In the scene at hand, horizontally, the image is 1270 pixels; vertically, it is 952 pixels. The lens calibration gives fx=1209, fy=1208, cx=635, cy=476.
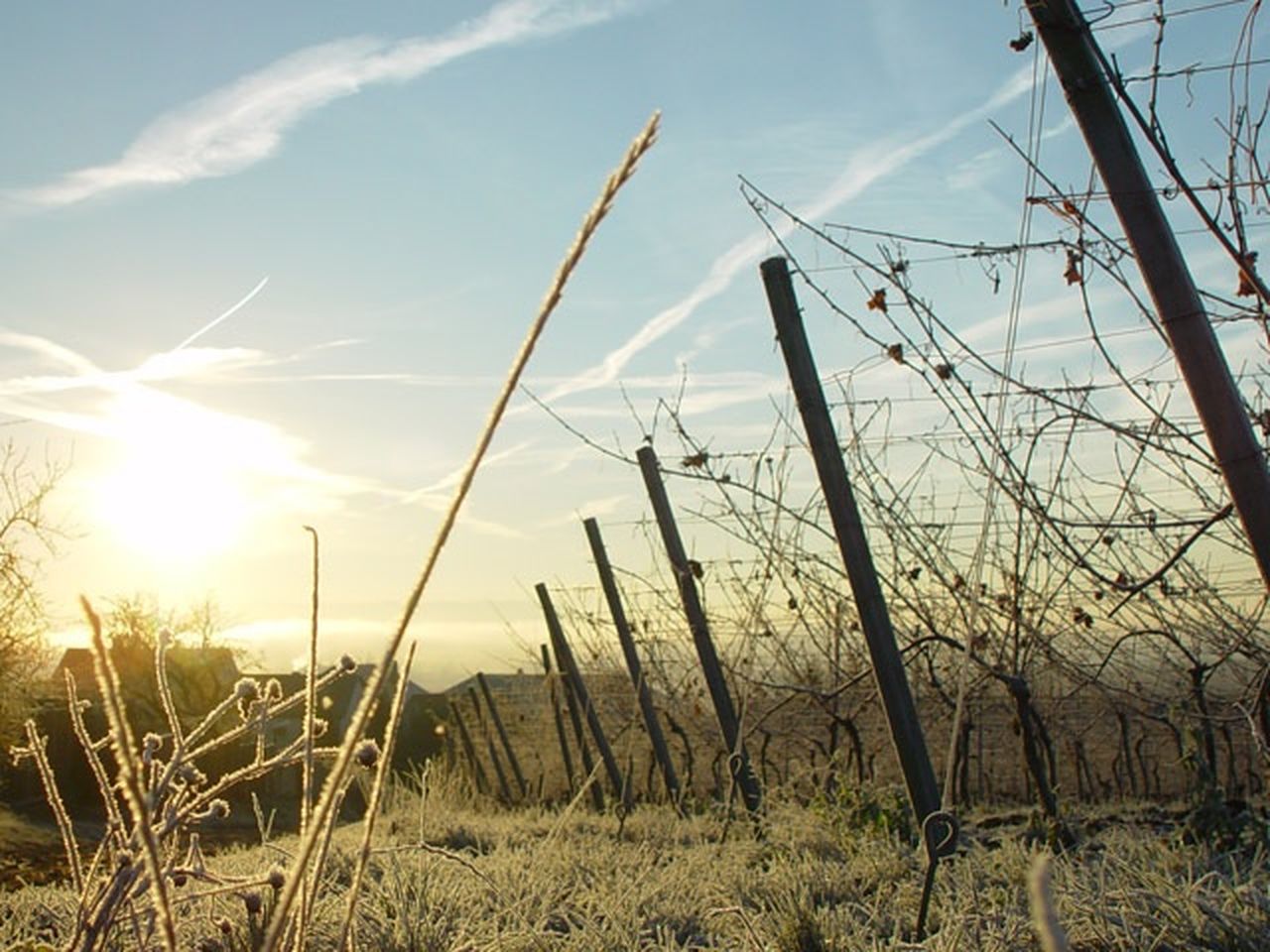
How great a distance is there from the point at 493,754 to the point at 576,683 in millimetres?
2641

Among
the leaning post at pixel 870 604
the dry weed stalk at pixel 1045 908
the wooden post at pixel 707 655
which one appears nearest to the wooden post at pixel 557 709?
the wooden post at pixel 707 655

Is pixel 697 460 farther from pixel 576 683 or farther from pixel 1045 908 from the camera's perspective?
pixel 1045 908

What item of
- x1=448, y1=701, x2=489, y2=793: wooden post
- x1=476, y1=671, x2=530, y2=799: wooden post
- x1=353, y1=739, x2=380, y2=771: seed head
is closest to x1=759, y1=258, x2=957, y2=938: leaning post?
x1=353, y1=739, x2=380, y2=771: seed head

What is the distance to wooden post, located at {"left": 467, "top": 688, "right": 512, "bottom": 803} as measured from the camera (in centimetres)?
1002

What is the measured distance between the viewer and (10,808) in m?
11.7

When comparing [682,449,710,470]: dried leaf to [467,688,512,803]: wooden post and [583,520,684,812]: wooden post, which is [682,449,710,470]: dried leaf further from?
[467,688,512,803]: wooden post

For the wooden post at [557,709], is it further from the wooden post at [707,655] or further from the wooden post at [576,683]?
the wooden post at [707,655]

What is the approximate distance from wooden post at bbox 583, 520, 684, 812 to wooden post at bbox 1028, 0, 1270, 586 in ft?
16.7

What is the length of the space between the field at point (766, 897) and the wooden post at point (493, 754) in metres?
5.33

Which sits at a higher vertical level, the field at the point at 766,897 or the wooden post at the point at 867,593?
the wooden post at the point at 867,593

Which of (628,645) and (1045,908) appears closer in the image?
(1045,908)

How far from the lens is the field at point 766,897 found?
2514 millimetres

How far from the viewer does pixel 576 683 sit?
7.79 m

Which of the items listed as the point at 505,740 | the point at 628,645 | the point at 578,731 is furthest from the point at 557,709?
the point at 628,645
